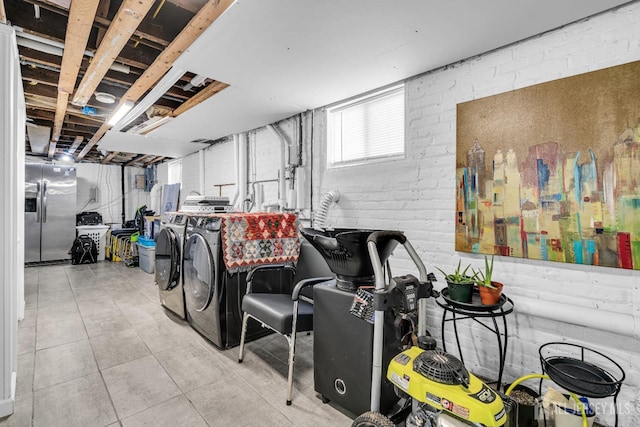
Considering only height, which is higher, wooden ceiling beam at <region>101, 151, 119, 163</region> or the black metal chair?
wooden ceiling beam at <region>101, 151, 119, 163</region>

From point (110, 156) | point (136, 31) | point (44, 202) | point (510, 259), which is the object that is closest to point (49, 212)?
point (44, 202)

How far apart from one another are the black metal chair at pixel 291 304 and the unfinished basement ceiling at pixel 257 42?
1.53 metres

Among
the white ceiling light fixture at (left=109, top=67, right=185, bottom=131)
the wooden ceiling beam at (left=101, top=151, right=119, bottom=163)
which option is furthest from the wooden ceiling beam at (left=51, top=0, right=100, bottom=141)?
the wooden ceiling beam at (left=101, top=151, right=119, bottom=163)

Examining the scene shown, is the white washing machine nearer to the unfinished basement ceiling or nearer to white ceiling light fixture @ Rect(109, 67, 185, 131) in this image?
white ceiling light fixture @ Rect(109, 67, 185, 131)

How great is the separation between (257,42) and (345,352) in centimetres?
207

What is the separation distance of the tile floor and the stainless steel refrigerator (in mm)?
3473

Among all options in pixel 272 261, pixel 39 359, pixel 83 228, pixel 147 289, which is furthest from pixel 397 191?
pixel 83 228

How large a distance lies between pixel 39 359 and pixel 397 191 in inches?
128

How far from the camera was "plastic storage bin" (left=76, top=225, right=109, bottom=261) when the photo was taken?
259 inches

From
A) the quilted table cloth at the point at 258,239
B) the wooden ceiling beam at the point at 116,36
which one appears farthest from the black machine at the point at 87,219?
Answer: the quilted table cloth at the point at 258,239

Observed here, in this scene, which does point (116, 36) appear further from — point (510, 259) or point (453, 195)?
point (510, 259)

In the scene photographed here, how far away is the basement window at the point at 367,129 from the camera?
2859mm

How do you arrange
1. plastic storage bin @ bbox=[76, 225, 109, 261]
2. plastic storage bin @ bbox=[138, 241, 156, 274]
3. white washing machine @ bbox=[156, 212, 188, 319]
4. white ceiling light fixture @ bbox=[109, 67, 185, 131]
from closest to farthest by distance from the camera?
A: 1. white ceiling light fixture @ bbox=[109, 67, 185, 131]
2. white washing machine @ bbox=[156, 212, 188, 319]
3. plastic storage bin @ bbox=[138, 241, 156, 274]
4. plastic storage bin @ bbox=[76, 225, 109, 261]

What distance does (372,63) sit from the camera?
2.38 m
